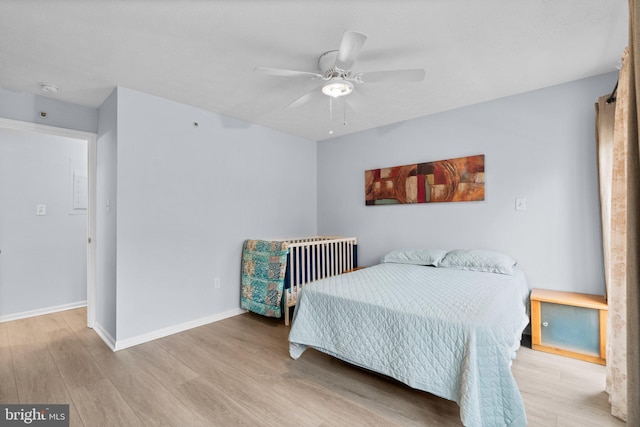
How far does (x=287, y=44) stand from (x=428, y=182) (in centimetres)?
227

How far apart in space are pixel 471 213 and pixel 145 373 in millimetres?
3359

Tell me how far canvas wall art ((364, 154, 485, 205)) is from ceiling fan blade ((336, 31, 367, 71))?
A: 1978 millimetres

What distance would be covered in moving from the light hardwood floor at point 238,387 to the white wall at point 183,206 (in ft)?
1.45

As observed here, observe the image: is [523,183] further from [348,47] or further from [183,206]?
[183,206]

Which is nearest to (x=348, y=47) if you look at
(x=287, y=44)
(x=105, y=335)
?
(x=287, y=44)

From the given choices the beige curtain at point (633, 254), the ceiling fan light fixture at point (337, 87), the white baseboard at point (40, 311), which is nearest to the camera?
the beige curtain at point (633, 254)

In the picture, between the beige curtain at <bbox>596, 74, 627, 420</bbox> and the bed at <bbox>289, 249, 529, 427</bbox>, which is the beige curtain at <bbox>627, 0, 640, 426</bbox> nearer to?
the bed at <bbox>289, 249, 529, 427</bbox>

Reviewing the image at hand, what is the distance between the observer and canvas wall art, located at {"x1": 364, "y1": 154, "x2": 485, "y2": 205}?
3.22 m

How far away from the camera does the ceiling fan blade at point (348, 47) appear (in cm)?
162

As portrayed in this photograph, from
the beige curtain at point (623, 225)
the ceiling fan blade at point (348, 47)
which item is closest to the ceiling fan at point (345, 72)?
the ceiling fan blade at point (348, 47)

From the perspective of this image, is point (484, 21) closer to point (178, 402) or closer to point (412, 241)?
point (412, 241)

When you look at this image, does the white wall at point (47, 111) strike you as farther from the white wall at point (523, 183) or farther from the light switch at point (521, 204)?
the light switch at point (521, 204)

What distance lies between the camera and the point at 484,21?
6.07 feet

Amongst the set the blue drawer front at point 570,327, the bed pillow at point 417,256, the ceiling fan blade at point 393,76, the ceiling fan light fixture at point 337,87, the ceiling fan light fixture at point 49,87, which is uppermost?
the ceiling fan light fixture at point 49,87
